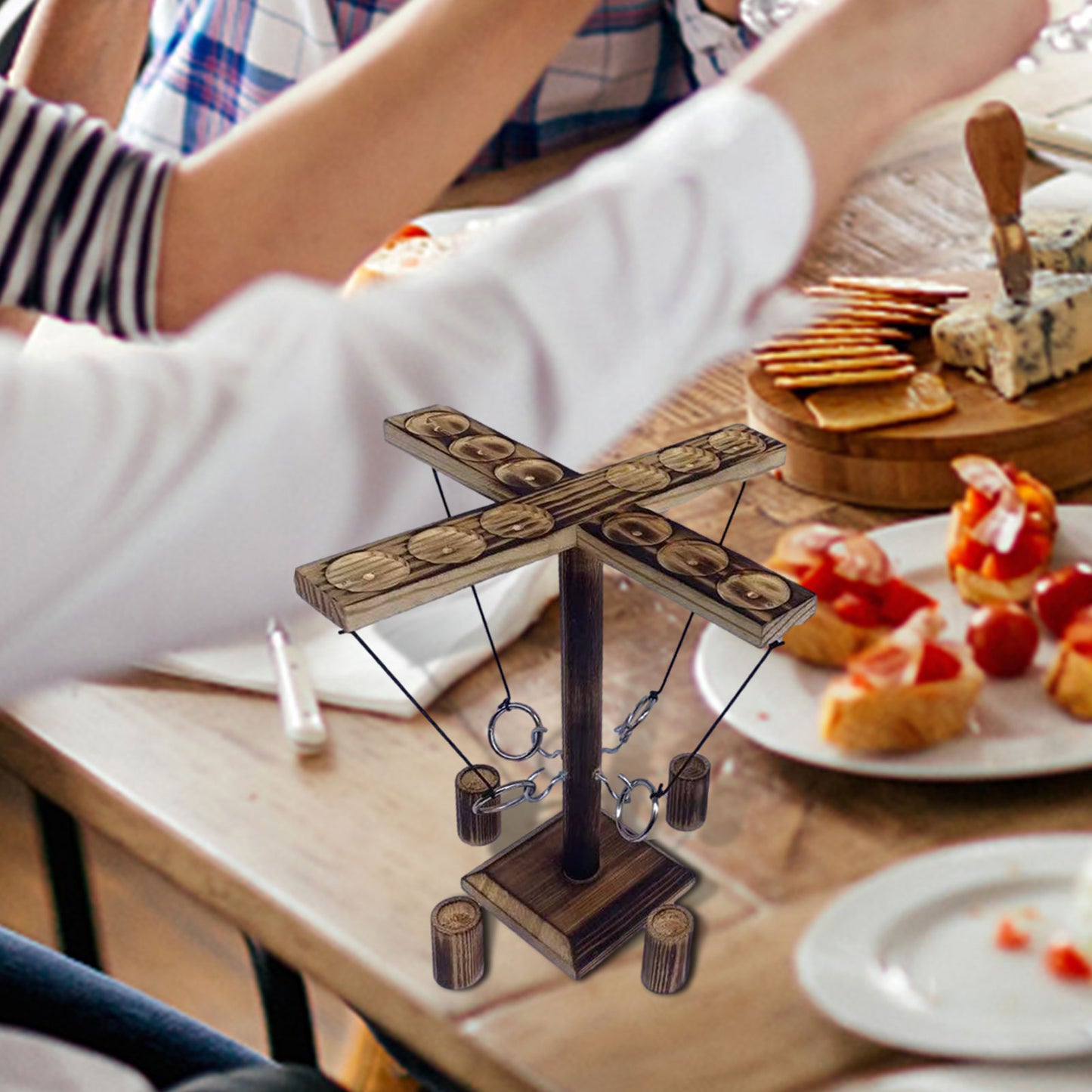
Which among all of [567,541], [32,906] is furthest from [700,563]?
[32,906]

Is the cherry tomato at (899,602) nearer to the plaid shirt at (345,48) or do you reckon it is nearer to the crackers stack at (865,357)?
the crackers stack at (865,357)

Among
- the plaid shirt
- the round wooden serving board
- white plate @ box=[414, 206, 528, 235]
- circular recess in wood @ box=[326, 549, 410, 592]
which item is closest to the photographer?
circular recess in wood @ box=[326, 549, 410, 592]

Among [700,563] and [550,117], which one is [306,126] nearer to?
[700,563]

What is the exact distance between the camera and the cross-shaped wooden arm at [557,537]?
0.52 ft

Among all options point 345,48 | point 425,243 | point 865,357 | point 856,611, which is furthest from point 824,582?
point 345,48

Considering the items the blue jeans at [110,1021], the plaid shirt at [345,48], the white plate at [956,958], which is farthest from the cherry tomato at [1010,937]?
the plaid shirt at [345,48]

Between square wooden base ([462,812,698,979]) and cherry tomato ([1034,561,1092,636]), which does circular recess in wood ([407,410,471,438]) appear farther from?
cherry tomato ([1034,561,1092,636])

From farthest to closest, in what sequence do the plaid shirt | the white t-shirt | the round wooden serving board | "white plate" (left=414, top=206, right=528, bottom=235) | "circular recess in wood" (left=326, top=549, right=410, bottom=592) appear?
the plaid shirt, "white plate" (left=414, top=206, right=528, bottom=235), the round wooden serving board, the white t-shirt, "circular recess in wood" (left=326, top=549, right=410, bottom=592)

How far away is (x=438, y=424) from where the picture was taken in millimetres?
198

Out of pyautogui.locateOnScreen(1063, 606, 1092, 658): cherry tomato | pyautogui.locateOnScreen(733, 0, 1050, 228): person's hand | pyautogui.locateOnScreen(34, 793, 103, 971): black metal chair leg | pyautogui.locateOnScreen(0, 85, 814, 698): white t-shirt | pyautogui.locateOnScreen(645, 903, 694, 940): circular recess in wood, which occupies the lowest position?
pyautogui.locateOnScreen(34, 793, 103, 971): black metal chair leg

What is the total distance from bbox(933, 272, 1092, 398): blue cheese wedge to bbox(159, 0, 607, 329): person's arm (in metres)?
0.15

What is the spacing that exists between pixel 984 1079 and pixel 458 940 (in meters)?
0.10

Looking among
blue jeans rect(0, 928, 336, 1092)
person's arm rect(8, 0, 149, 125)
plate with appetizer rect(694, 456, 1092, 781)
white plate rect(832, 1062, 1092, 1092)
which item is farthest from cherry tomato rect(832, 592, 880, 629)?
person's arm rect(8, 0, 149, 125)

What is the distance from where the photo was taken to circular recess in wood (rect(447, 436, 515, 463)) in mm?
190
